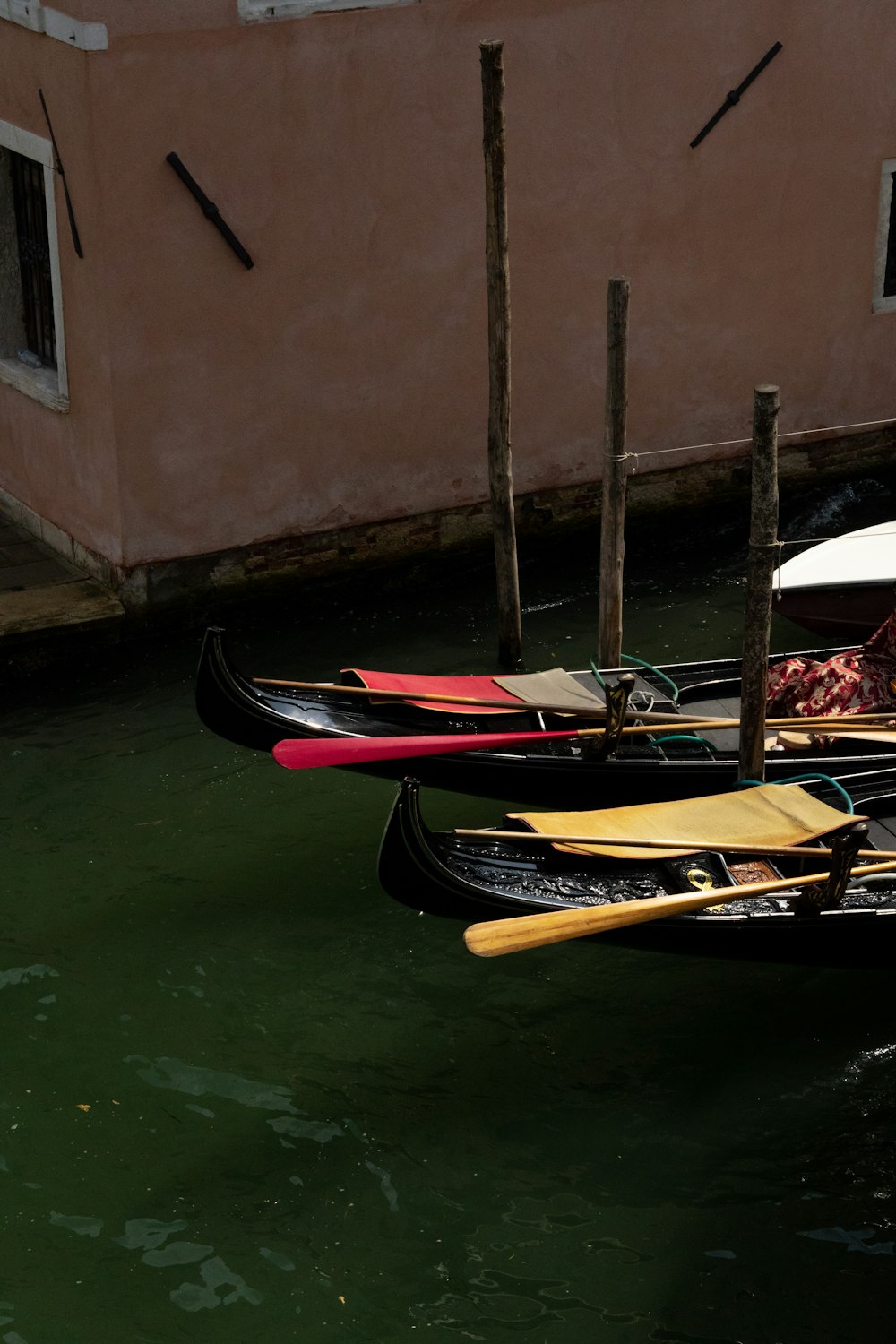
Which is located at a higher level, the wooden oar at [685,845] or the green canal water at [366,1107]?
the wooden oar at [685,845]

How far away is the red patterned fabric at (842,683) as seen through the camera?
562 cm

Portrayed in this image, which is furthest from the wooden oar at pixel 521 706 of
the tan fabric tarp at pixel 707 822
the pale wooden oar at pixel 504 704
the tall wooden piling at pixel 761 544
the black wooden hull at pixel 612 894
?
the black wooden hull at pixel 612 894

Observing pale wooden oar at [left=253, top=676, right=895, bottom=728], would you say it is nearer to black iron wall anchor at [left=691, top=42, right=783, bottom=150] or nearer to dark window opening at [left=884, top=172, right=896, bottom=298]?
black iron wall anchor at [left=691, top=42, right=783, bottom=150]

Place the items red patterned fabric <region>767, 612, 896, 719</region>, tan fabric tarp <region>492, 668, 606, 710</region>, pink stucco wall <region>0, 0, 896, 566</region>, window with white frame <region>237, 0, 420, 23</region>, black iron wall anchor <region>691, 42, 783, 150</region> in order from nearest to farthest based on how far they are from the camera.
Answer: tan fabric tarp <region>492, 668, 606, 710</region> < red patterned fabric <region>767, 612, 896, 719</region> < window with white frame <region>237, 0, 420, 23</region> < pink stucco wall <region>0, 0, 896, 566</region> < black iron wall anchor <region>691, 42, 783, 150</region>

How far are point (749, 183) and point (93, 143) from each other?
328 cm

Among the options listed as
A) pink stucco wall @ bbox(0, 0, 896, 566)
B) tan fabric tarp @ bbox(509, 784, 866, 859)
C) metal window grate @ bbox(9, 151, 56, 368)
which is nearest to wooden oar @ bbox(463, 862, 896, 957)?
tan fabric tarp @ bbox(509, 784, 866, 859)

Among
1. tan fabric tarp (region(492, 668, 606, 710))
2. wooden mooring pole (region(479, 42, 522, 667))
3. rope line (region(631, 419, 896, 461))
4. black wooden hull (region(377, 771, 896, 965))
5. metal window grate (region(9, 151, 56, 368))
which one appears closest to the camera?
black wooden hull (region(377, 771, 896, 965))

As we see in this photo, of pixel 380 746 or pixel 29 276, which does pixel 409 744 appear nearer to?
pixel 380 746

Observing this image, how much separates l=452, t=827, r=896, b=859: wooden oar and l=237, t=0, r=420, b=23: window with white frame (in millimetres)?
3664

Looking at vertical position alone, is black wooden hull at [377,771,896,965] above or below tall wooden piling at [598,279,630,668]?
below

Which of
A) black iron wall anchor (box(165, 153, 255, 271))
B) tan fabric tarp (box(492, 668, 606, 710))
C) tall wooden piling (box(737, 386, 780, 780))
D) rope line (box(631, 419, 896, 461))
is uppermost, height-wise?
black iron wall anchor (box(165, 153, 255, 271))

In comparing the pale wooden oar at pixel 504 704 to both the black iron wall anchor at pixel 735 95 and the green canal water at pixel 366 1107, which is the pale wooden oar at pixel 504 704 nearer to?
the green canal water at pixel 366 1107

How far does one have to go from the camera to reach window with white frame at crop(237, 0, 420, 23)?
6.41 metres

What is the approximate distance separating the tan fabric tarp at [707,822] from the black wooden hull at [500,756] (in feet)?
1.39
